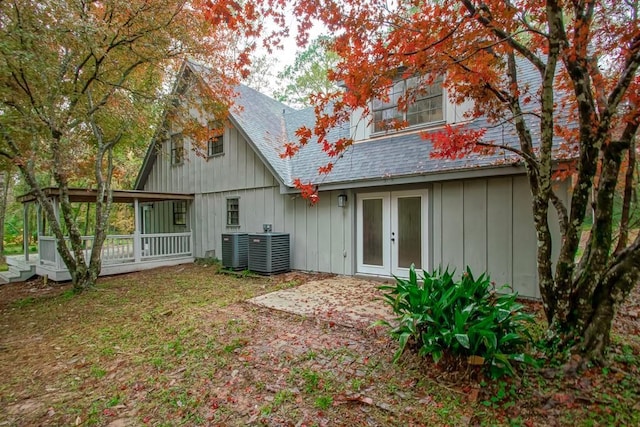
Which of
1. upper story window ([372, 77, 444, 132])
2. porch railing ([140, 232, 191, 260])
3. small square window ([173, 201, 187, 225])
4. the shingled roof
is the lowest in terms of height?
porch railing ([140, 232, 191, 260])

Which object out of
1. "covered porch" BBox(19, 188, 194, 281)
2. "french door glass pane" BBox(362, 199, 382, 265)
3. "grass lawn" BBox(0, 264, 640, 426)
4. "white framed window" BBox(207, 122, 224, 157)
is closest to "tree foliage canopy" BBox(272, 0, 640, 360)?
"grass lawn" BBox(0, 264, 640, 426)

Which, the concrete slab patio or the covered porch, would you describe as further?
the covered porch

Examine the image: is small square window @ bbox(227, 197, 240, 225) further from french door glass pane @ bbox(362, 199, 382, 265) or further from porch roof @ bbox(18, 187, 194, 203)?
french door glass pane @ bbox(362, 199, 382, 265)

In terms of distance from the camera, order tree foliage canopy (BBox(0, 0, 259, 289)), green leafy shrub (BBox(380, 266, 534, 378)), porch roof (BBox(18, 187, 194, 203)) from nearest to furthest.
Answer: green leafy shrub (BBox(380, 266, 534, 378)) → tree foliage canopy (BBox(0, 0, 259, 289)) → porch roof (BBox(18, 187, 194, 203))

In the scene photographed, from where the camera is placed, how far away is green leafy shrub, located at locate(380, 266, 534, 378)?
2.85 m

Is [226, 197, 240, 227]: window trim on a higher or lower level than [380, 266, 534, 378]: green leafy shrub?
higher

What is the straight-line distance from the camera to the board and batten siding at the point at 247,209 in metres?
8.11

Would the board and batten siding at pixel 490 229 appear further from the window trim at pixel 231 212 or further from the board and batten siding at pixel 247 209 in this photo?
the window trim at pixel 231 212

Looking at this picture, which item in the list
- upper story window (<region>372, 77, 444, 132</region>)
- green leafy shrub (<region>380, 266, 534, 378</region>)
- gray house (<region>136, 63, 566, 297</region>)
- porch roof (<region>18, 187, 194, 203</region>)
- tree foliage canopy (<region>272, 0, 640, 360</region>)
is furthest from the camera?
porch roof (<region>18, 187, 194, 203</region>)

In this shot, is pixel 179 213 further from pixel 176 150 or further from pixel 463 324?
pixel 463 324

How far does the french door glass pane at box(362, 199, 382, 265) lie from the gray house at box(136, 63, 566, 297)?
0.02m

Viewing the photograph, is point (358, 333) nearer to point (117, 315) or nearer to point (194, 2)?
point (117, 315)

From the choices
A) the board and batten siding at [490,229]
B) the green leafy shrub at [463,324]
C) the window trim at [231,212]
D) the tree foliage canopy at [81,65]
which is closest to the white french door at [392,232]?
the board and batten siding at [490,229]

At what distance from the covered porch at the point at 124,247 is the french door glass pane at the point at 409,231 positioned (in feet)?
24.8
